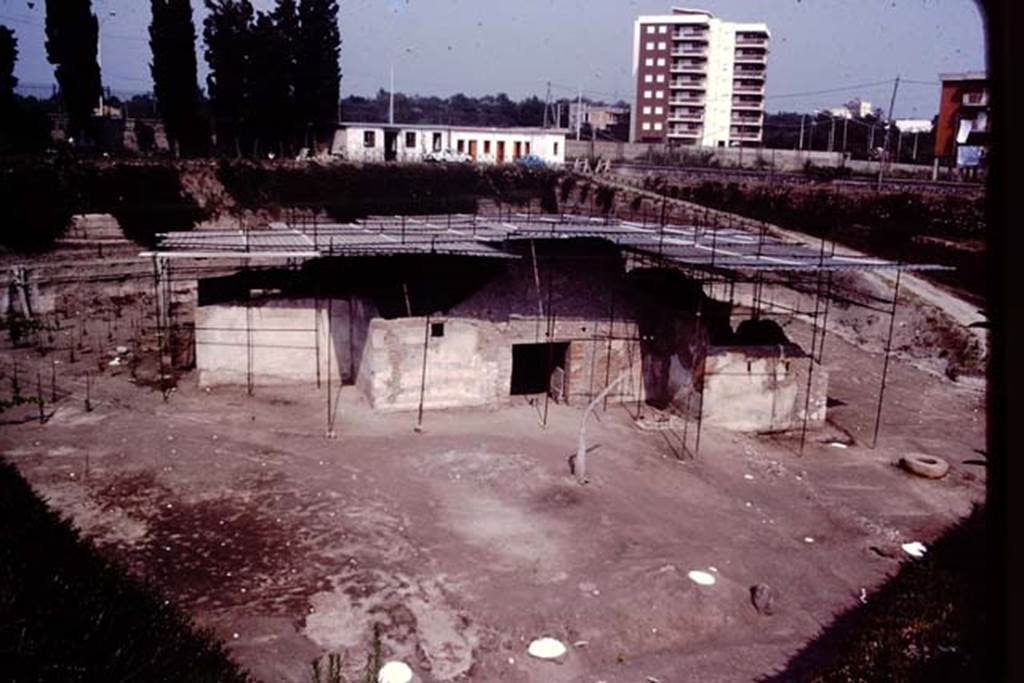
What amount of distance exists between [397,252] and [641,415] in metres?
5.90

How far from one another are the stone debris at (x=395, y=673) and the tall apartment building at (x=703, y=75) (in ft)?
196

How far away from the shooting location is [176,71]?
32.1 metres

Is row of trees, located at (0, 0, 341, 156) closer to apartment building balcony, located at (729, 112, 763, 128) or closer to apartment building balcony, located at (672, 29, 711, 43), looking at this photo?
apartment building balcony, located at (672, 29, 711, 43)

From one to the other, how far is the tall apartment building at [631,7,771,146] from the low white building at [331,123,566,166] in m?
17.5

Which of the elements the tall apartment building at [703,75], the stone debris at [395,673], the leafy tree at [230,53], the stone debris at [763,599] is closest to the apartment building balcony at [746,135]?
the tall apartment building at [703,75]

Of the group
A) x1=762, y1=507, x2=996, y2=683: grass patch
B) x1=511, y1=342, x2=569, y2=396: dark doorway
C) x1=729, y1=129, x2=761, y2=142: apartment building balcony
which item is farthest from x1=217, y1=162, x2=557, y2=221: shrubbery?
x1=729, y1=129, x2=761, y2=142: apartment building balcony

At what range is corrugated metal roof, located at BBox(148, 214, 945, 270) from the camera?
1562 cm

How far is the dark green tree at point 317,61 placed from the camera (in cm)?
3494

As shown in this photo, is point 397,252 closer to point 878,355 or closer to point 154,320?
point 154,320

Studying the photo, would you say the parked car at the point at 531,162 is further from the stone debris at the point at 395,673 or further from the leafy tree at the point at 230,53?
the stone debris at the point at 395,673

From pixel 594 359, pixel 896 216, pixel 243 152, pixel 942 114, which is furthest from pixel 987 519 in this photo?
pixel 243 152

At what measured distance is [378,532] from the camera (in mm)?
11320

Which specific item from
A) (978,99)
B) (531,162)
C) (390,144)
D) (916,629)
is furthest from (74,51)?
(916,629)

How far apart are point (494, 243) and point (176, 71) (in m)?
20.9
